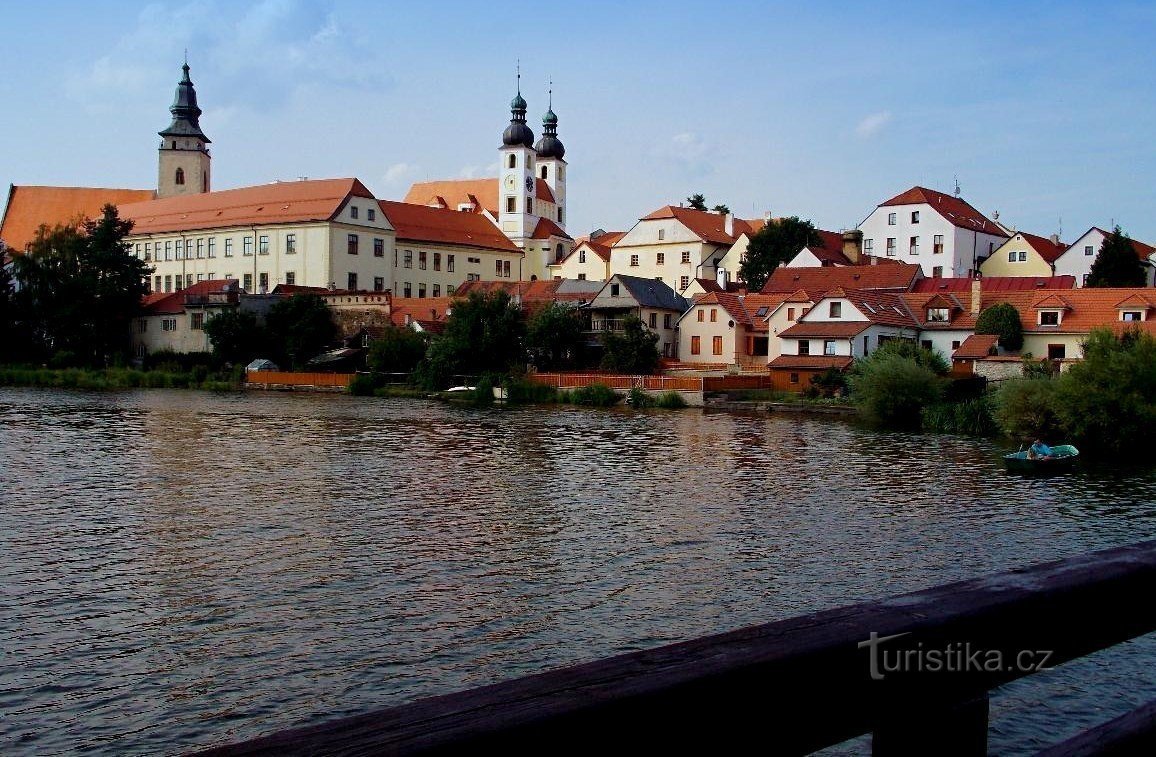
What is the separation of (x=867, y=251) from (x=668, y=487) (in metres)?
71.6

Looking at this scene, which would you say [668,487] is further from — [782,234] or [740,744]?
[782,234]

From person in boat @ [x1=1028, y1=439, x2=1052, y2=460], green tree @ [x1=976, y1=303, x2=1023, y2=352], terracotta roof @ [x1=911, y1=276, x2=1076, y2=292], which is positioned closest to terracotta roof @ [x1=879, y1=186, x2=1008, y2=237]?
terracotta roof @ [x1=911, y1=276, x2=1076, y2=292]

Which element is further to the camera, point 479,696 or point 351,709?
point 351,709

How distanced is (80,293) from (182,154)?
38.6 meters

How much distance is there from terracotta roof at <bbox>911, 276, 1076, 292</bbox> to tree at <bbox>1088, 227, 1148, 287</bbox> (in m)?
1.82

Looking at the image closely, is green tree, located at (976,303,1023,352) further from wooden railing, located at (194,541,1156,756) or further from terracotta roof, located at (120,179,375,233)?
wooden railing, located at (194,541,1156,756)

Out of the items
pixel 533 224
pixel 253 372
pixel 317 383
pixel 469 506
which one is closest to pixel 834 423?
pixel 469 506

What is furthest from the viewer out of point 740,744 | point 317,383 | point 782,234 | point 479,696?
point 782,234

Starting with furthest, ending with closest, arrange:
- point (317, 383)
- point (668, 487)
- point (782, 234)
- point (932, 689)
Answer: point (782, 234) < point (317, 383) < point (668, 487) < point (932, 689)

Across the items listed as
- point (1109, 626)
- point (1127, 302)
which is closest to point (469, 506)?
point (1109, 626)

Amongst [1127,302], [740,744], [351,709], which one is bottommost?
[351,709]

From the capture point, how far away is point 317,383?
74062 millimetres

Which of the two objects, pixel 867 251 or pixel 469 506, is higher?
pixel 867 251

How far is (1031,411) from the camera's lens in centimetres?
4131
